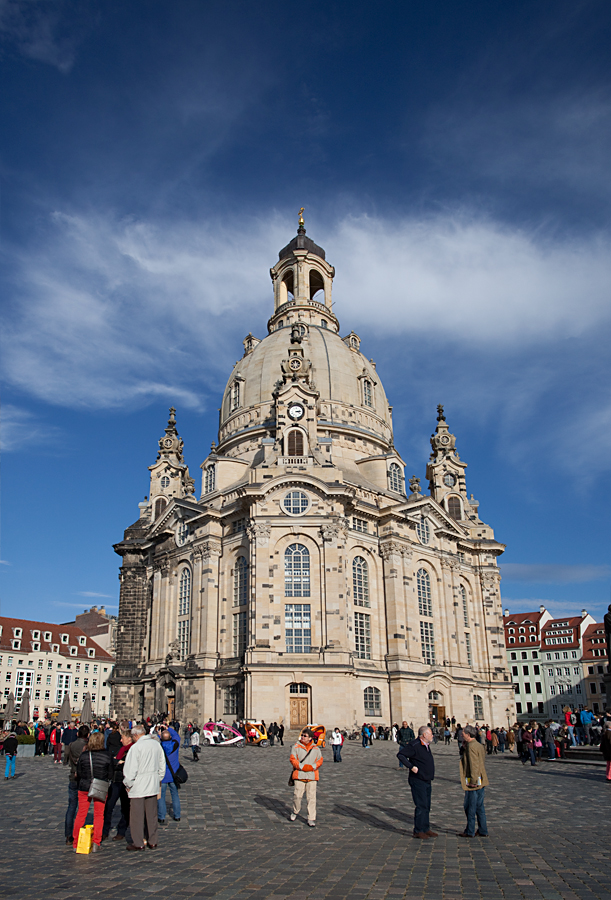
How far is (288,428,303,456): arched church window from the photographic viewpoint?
5612 centimetres

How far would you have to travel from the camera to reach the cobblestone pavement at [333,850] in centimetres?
930

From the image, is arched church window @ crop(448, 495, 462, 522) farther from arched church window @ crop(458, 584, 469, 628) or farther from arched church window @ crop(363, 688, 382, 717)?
arched church window @ crop(363, 688, 382, 717)

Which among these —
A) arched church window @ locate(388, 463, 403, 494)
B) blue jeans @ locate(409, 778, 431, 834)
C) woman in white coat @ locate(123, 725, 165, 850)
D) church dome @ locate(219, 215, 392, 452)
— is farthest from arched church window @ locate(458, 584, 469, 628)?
woman in white coat @ locate(123, 725, 165, 850)

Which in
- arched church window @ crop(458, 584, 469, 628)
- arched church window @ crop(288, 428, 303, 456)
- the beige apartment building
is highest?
arched church window @ crop(288, 428, 303, 456)

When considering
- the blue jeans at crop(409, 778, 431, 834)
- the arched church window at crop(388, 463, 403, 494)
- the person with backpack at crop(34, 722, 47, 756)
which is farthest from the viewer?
the arched church window at crop(388, 463, 403, 494)

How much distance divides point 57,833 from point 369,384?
197 ft

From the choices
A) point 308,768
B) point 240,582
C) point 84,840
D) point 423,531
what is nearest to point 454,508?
point 423,531

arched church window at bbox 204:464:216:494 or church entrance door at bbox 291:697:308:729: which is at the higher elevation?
arched church window at bbox 204:464:216:494

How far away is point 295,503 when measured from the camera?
171 ft

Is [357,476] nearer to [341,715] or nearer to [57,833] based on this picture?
[341,715]

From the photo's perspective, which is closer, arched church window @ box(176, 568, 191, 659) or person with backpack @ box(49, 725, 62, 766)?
person with backpack @ box(49, 725, 62, 766)

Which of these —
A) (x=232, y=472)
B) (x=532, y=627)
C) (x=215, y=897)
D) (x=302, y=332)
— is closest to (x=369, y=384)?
(x=302, y=332)

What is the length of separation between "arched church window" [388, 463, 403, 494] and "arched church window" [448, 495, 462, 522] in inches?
377

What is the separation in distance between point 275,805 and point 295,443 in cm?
4078
